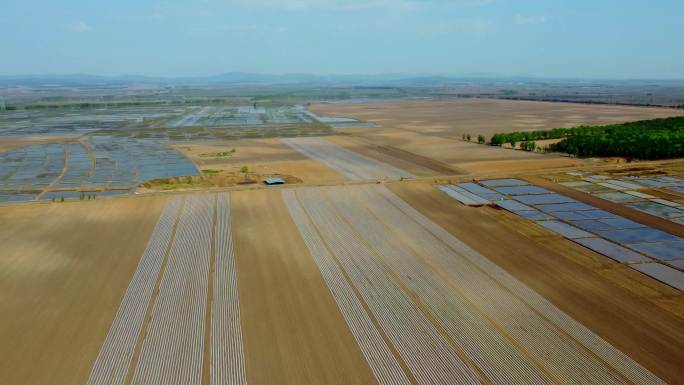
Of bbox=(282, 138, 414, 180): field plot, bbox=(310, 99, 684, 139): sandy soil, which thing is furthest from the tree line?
bbox=(282, 138, 414, 180): field plot

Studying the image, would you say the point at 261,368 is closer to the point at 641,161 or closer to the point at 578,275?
the point at 578,275

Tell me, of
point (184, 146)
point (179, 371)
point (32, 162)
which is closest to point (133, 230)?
point (179, 371)

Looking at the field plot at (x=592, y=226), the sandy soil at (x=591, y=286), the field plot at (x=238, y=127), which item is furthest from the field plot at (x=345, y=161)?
the sandy soil at (x=591, y=286)

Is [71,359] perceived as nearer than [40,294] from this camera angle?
Yes

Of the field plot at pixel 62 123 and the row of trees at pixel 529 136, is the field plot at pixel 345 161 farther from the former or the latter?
the field plot at pixel 62 123

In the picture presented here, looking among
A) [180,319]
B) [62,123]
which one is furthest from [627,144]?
[62,123]
